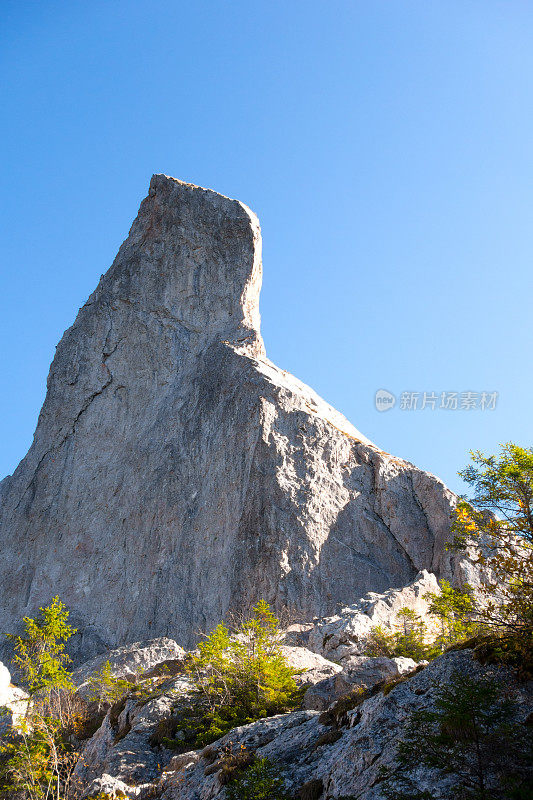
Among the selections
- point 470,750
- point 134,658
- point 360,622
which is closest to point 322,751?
point 470,750

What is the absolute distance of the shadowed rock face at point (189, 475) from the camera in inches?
1508

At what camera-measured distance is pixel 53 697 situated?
952 inches

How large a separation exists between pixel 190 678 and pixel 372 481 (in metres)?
24.3

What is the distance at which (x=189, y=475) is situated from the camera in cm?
4434

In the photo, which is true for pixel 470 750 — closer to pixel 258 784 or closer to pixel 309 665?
pixel 258 784

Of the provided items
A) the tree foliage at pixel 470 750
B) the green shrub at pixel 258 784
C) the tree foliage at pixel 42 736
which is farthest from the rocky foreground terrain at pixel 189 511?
the tree foliage at pixel 470 750

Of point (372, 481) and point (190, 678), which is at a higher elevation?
point (372, 481)

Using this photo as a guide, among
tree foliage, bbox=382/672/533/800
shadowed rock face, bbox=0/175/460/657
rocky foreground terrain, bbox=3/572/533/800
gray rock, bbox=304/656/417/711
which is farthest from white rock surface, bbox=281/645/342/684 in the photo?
shadowed rock face, bbox=0/175/460/657

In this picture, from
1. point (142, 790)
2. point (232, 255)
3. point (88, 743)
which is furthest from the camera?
point (232, 255)

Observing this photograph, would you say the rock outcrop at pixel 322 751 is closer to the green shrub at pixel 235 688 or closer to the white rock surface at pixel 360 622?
the green shrub at pixel 235 688

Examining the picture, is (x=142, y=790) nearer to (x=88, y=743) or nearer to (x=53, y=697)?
(x=88, y=743)

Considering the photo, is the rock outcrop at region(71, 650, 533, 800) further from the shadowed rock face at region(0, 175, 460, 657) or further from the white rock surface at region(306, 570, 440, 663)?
the shadowed rock face at region(0, 175, 460, 657)

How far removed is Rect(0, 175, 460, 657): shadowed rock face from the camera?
1508 inches

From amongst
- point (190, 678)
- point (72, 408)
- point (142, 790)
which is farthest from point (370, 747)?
point (72, 408)
